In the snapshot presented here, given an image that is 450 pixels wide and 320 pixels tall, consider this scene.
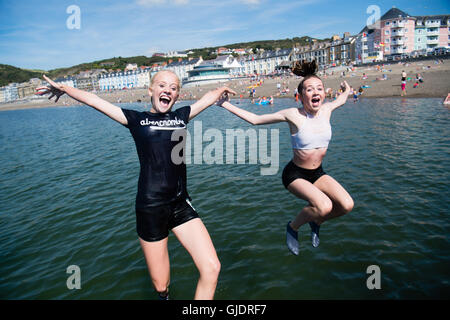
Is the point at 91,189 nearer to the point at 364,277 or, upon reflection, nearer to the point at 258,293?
the point at 258,293

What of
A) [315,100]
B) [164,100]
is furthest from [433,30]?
[164,100]

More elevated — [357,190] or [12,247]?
[357,190]

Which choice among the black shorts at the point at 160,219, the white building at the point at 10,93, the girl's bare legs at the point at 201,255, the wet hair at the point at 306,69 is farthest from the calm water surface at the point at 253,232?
the white building at the point at 10,93

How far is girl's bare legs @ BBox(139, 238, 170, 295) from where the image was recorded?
3.96 m

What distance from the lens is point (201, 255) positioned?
368cm

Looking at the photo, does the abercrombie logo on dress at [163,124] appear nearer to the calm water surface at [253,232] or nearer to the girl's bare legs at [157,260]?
the girl's bare legs at [157,260]

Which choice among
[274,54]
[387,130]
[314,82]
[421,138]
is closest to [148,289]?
[314,82]

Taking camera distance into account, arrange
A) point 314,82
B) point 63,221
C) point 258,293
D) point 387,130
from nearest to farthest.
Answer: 1. point 314,82
2. point 258,293
3. point 63,221
4. point 387,130

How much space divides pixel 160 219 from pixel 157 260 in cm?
62

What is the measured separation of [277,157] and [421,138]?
322 inches

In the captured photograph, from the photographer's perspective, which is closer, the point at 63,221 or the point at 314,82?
the point at 314,82

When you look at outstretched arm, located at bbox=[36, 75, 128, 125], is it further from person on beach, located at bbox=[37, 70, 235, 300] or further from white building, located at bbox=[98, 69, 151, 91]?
white building, located at bbox=[98, 69, 151, 91]

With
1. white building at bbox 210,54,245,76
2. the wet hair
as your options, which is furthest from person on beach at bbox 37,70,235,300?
white building at bbox 210,54,245,76

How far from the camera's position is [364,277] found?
211 inches
